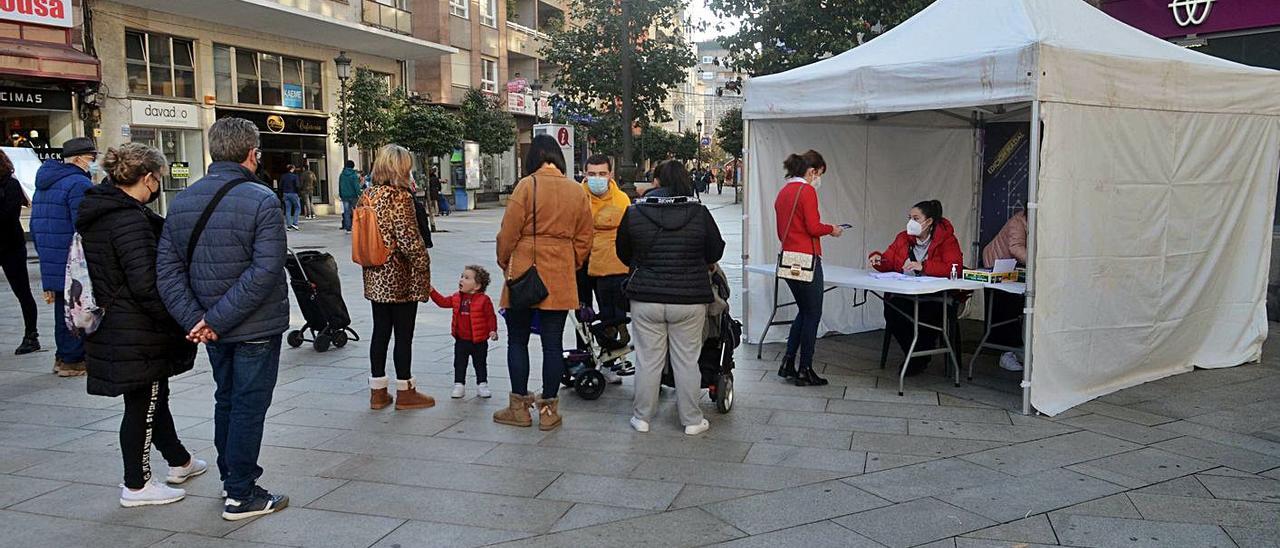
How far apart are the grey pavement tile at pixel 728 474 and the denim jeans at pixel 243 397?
181 centimetres

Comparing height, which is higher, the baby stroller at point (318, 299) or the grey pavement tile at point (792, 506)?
the baby stroller at point (318, 299)

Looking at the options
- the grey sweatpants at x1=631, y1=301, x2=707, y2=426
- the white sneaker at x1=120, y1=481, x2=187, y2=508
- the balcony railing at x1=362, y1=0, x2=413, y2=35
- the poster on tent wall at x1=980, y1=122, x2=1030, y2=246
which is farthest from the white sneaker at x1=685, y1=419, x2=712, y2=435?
the balcony railing at x1=362, y1=0, x2=413, y2=35

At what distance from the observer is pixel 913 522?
4.21 metres

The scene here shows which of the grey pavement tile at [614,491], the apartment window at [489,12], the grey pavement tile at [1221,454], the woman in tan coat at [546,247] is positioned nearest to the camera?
the grey pavement tile at [614,491]

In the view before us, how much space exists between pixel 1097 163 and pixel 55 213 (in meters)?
6.94

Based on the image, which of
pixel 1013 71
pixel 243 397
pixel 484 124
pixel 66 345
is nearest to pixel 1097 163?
pixel 1013 71

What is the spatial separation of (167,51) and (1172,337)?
23.9 metres

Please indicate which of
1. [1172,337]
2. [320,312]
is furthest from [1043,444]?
[320,312]

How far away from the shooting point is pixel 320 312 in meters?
8.12

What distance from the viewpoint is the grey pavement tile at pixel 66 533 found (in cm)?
395

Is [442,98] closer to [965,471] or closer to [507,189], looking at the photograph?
[507,189]

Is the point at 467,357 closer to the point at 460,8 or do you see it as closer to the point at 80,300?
the point at 80,300

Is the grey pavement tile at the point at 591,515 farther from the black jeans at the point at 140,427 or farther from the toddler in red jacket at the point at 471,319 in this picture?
the toddler in red jacket at the point at 471,319

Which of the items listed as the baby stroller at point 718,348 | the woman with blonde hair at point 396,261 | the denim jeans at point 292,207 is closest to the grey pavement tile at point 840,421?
the baby stroller at point 718,348
